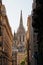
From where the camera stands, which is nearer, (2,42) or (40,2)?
(40,2)

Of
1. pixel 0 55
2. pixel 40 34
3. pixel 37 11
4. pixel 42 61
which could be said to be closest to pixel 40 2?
pixel 37 11

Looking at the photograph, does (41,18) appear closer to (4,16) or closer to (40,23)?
(40,23)

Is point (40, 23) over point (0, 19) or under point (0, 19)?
over

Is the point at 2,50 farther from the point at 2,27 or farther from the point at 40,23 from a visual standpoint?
the point at 40,23

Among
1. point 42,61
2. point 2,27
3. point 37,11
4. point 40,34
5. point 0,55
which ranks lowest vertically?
point 0,55

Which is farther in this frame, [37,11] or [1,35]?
[1,35]

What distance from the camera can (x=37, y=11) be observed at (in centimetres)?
2869

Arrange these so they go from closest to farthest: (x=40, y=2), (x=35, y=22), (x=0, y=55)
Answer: (x=40, y=2) < (x=35, y=22) < (x=0, y=55)

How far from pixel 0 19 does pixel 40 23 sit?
44.4 m

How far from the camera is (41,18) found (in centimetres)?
2850

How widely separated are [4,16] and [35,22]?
4475cm

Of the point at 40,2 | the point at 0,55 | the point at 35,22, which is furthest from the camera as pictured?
the point at 0,55

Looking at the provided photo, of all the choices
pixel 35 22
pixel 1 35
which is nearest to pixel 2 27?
pixel 1 35

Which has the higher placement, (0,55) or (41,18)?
(41,18)
